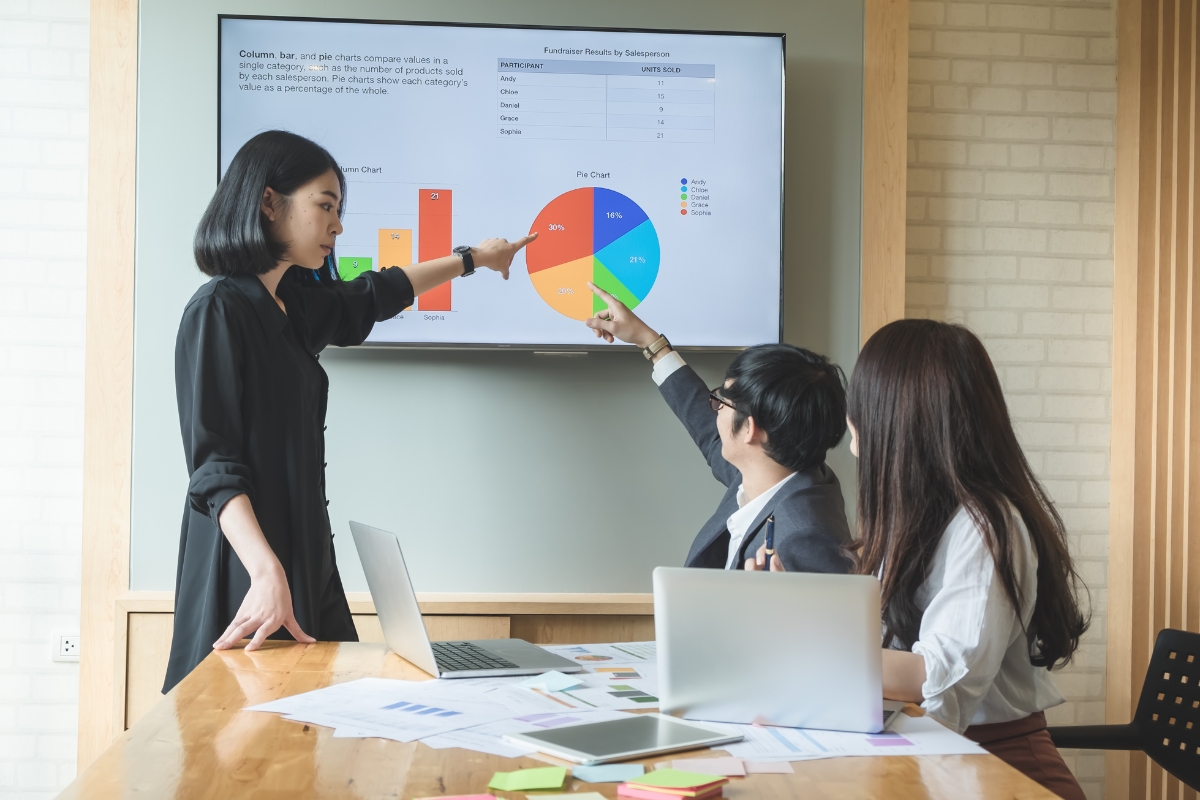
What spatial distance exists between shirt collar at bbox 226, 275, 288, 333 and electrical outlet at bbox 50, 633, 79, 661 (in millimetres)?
1500

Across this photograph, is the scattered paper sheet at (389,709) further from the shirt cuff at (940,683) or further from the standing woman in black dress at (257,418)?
the shirt cuff at (940,683)

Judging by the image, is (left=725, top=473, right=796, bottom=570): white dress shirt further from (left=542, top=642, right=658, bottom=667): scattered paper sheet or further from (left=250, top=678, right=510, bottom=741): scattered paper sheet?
(left=250, top=678, right=510, bottom=741): scattered paper sheet

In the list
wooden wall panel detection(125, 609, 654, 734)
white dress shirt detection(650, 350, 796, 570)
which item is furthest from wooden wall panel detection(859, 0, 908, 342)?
wooden wall panel detection(125, 609, 654, 734)

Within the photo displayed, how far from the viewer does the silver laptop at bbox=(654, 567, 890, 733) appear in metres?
1.16

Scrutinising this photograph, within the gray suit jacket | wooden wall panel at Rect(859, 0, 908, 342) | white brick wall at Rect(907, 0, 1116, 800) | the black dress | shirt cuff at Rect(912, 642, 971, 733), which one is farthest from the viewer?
white brick wall at Rect(907, 0, 1116, 800)

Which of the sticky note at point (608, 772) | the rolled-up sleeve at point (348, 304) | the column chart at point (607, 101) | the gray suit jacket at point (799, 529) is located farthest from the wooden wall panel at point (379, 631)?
the sticky note at point (608, 772)

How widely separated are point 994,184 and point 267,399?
7.24 feet

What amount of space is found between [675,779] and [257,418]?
1.14 meters

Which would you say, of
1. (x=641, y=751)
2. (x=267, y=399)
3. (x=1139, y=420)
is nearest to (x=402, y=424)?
(x=267, y=399)

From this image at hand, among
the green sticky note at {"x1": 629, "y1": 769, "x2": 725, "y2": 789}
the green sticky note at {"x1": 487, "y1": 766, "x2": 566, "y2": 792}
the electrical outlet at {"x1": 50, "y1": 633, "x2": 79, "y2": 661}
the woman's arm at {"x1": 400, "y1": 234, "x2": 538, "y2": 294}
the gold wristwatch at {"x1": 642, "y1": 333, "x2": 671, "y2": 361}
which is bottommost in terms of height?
the electrical outlet at {"x1": 50, "y1": 633, "x2": 79, "y2": 661}

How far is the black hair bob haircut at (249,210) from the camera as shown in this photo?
74.3 inches

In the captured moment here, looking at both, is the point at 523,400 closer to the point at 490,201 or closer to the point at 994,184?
the point at 490,201

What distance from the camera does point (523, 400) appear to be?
2.76m

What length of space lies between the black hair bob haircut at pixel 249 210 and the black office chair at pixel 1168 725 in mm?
1720
